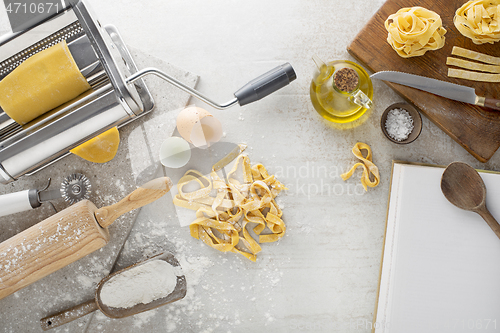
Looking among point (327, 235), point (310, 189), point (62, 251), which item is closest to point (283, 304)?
point (327, 235)

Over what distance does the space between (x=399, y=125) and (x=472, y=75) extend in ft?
0.73

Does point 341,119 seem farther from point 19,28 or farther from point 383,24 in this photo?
point 19,28

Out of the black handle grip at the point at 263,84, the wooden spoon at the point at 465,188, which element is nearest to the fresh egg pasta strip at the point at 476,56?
the wooden spoon at the point at 465,188

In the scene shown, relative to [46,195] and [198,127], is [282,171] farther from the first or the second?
[46,195]

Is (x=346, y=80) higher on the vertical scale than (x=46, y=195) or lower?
higher

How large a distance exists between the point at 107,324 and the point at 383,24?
119 cm

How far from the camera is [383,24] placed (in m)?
0.84

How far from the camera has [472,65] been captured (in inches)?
32.4

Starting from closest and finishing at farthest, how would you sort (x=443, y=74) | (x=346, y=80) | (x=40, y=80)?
1. (x=40, y=80)
2. (x=346, y=80)
3. (x=443, y=74)

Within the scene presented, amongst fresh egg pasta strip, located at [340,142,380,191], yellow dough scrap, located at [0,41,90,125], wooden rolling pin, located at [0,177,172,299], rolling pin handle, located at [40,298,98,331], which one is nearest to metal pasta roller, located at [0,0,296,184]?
yellow dough scrap, located at [0,41,90,125]

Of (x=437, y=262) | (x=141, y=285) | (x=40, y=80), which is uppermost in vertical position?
(x=40, y=80)

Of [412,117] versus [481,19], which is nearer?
[481,19]

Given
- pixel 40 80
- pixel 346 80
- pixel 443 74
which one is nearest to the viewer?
pixel 40 80

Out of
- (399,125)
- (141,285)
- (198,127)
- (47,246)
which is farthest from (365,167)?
(47,246)
